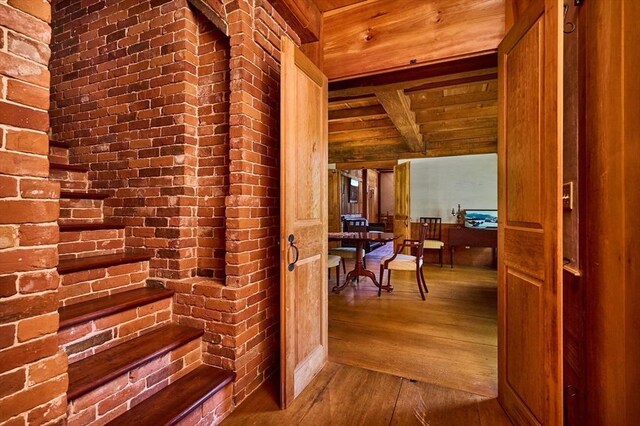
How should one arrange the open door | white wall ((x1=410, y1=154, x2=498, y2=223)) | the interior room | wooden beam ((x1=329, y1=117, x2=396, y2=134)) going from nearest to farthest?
the interior room, the open door, wooden beam ((x1=329, y1=117, x2=396, y2=134)), white wall ((x1=410, y1=154, x2=498, y2=223))

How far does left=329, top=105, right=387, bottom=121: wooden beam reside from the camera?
183 inches

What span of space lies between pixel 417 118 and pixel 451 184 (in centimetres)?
236

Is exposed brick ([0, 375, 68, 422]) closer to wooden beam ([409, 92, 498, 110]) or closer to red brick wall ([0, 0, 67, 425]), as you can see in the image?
red brick wall ([0, 0, 67, 425])

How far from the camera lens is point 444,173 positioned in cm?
668

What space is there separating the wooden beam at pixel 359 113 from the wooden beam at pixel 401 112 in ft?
1.02

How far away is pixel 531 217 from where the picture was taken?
1450mm

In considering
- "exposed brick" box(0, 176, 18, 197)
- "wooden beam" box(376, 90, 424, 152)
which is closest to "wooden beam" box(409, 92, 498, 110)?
"wooden beam" box(376, 90, 424, 152)

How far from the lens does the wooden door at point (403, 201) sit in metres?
6.62

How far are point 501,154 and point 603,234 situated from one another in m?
0.69

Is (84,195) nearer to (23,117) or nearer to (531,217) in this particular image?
(23,117)

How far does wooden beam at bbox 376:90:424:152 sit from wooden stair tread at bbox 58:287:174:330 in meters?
2.98

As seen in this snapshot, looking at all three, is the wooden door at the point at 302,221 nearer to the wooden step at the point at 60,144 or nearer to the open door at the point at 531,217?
the open door at the point at 531,217

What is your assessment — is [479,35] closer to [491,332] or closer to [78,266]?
[491,332]

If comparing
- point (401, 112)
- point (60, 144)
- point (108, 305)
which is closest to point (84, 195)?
point (60, 144)
